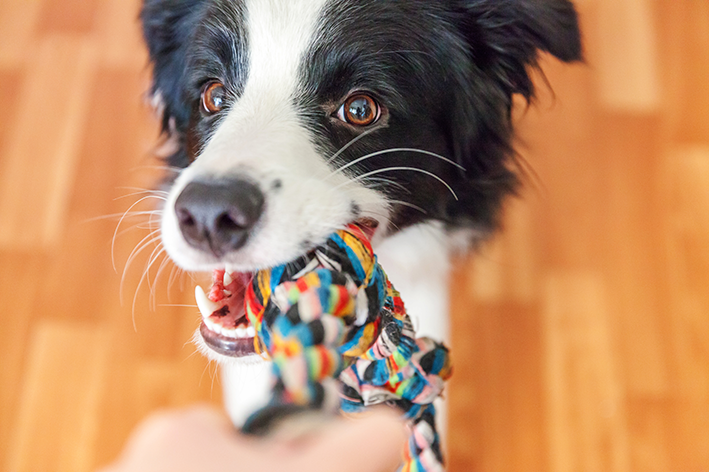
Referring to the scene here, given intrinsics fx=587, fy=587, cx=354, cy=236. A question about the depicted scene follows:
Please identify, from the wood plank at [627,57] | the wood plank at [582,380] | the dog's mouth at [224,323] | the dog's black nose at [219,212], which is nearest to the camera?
the dog's black nose at [219,212]

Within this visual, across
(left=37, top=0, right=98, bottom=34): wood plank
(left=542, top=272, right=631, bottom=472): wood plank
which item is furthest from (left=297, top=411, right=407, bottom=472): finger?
(left=37, top=0, right=98, bottom=34): wood plank

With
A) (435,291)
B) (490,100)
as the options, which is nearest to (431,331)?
(435,291)

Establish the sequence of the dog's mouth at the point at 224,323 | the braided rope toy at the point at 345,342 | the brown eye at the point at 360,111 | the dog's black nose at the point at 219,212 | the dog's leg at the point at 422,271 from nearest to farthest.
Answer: the braided rope toy at the point at 345,342, the dog's black nose at the point at 219,212, the dog's mouth at the point at 224,323, the brown eye at the point at 360,111, the dog's leg at the point at 422,271

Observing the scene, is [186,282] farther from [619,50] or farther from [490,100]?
[619,50]

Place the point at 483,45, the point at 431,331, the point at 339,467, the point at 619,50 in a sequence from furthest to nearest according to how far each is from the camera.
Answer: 1. the point at 619,50
2. the point at 431,331
3. the point at 483,45
4. the point at 339,467

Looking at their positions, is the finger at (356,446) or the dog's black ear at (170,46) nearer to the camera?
the finger at (356,446)

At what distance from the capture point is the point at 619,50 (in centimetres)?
224

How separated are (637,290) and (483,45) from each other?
1049 mm

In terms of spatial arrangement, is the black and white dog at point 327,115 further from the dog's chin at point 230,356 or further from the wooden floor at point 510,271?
the wooden floor at point 510,271

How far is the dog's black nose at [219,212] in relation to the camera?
93cm

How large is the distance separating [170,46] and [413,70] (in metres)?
0.67

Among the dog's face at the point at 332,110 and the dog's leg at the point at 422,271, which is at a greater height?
the dog's face at the point at 332,110

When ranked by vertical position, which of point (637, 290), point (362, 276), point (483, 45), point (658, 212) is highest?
point (483, 45)

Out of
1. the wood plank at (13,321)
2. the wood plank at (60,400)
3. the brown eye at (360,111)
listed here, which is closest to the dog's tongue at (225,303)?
the brown eye at (360,111)
